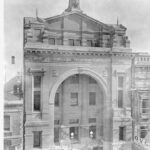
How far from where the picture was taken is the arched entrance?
4.80 metres

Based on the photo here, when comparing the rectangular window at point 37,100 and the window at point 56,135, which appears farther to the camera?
the window at point 56,135

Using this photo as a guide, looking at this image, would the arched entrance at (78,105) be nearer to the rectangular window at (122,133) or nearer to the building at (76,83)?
the building at (76,83)

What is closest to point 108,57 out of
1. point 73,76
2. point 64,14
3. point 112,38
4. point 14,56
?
point 112,38

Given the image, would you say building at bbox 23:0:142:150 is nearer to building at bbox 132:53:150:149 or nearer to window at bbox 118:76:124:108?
window at bbox 118:76:124:108

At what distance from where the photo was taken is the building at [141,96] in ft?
15.9

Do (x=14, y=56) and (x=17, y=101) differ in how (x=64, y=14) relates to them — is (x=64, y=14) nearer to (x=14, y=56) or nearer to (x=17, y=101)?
(x=14, y=56)

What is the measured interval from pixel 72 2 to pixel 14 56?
1699mm

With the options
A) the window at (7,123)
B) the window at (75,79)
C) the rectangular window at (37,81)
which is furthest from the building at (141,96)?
the window at (7,123)

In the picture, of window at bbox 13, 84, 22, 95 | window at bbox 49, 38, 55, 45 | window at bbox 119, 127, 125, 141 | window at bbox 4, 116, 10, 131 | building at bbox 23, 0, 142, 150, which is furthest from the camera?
window at bbox 119, 127, 125, 141

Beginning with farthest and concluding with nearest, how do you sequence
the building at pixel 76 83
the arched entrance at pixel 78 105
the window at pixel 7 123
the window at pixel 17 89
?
the arched entrance at pixel 78 105
the building at pixel 76 83
the window at pixel 7 123
the window at pixel 17 89

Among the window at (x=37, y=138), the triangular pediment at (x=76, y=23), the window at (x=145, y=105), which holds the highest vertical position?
the triangular pediment at (x=76, y=23)

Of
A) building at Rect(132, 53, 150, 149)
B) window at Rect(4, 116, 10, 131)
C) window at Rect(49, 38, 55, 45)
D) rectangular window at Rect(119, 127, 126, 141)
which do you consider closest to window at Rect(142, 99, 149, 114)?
building at Rect(132, 53, 150, 149)

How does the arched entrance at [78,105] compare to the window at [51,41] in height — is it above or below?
below

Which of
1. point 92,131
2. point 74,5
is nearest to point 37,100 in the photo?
point 92,131
